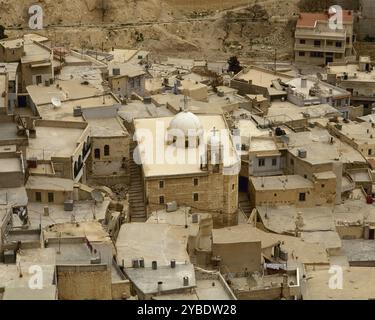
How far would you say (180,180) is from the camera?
150 ft

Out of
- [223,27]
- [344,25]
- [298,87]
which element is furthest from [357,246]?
[223,27]

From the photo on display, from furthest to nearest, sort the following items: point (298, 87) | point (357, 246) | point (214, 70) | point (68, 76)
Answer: point (214, 70) < point (298, 87) < point (68, 76) < point (357, 246)

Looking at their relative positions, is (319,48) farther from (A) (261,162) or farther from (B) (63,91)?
(A) (261,162)

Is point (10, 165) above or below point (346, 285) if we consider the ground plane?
above

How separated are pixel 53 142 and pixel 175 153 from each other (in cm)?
650

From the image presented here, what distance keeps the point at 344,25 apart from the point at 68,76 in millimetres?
33917

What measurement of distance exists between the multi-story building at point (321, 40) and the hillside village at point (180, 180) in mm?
8936

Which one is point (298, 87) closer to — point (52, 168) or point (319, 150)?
point (319, 150)

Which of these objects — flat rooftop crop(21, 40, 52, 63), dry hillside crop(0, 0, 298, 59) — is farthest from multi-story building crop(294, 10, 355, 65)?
flat rooftop crop(21, 40, 52, 63)

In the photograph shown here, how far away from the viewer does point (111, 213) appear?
141 feet

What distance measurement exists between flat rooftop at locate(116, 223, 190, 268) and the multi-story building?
1907 inches

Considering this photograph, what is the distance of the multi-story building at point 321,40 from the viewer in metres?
85.9

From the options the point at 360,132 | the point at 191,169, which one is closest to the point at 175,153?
the point at 191,169

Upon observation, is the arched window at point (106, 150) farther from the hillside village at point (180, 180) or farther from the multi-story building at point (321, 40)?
the multi-story building at point (321, 40)
